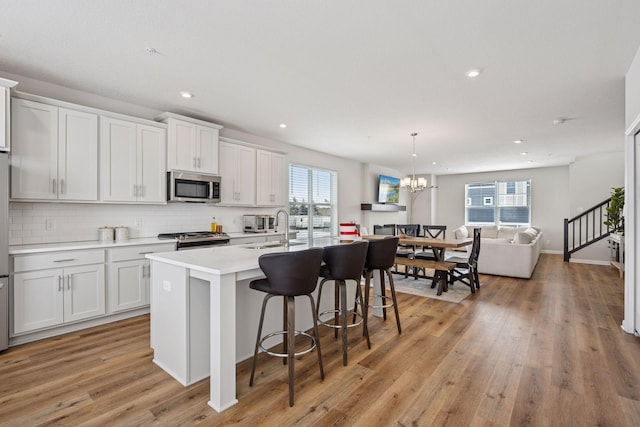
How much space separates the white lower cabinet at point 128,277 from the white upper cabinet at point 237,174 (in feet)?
4.74

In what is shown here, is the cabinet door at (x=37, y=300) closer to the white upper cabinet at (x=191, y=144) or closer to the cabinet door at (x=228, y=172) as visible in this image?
the white upper cabinet at (x=191, y=144)

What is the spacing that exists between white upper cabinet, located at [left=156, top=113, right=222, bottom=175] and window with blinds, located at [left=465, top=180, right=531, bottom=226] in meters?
8.90

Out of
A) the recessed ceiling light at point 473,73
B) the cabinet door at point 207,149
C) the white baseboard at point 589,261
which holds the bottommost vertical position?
the white baseboard at point 589,261

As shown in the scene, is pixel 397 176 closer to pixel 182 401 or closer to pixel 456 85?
pixel 456 85

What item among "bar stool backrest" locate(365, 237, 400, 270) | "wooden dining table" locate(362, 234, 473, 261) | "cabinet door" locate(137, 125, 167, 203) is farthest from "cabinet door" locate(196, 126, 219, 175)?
"bar stool backrest" locate(365, 237, 400, 270)

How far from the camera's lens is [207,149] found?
4.41 m

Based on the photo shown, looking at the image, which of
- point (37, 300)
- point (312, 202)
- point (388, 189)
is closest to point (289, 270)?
point (37, 300)

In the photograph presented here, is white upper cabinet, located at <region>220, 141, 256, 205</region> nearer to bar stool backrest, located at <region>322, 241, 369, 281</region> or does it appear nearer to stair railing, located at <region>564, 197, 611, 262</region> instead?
bar stool backrest, located at <region>322, 241, 369, 281</region>

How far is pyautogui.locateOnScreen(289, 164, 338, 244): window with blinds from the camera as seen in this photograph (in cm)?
633

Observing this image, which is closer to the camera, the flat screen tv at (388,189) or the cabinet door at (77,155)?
the cabinet door at (77,155)

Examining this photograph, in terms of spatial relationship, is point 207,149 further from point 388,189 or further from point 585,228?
point 585,228

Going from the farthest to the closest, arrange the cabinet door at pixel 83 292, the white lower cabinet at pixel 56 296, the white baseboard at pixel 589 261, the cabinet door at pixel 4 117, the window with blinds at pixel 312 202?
the white baseboard at pixel 589 261
the window with blinds at pixel 312 202
the cabinet door at pixel 83 292
the white lower cabinet at pixel 56 296
the cabinet door at pixel 4 117

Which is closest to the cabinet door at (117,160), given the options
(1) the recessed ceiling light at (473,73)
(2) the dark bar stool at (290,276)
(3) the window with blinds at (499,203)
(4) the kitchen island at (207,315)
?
(4) the kitchen island at (207,315)

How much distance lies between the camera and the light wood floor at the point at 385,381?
186 cm
